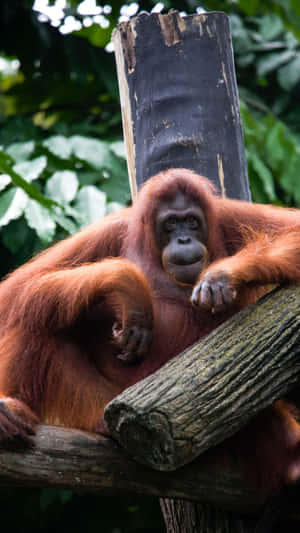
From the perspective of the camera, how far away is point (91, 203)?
4.44 m

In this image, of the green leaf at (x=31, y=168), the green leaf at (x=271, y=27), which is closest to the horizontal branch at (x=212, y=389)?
the green leaf at (x=31, y=168)

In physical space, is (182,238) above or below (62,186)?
above

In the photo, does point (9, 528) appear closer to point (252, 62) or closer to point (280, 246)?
point (280, 246)

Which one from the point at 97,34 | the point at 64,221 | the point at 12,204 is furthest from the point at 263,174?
the point at 97,34

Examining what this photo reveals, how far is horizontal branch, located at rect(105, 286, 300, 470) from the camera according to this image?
7.95ft

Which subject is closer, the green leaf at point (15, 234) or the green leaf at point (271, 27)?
the green leaf at point (15, 234)

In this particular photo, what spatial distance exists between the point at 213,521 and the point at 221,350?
0.88 m

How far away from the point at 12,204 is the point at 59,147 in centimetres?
110

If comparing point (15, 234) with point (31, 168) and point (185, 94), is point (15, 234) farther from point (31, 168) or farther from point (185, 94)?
point (185, 94)

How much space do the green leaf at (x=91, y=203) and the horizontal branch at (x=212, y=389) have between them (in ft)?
5.86

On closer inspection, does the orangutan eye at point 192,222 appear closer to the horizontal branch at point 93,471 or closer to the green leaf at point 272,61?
the horizontal branch at point 93,471

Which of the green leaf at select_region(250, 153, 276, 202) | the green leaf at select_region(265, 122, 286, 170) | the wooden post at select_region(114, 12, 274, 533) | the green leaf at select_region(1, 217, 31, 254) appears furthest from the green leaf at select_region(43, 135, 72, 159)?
the green leaf at select_region(265, 122, 286, 170)

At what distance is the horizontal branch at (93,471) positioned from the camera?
8.68ft

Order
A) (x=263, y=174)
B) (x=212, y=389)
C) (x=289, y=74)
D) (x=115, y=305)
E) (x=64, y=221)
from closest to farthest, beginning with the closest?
(x=212, y=389) → (x=115, y=305) → (x=64, y=221) → (x=263, y=174) → (x=289, y=74)
